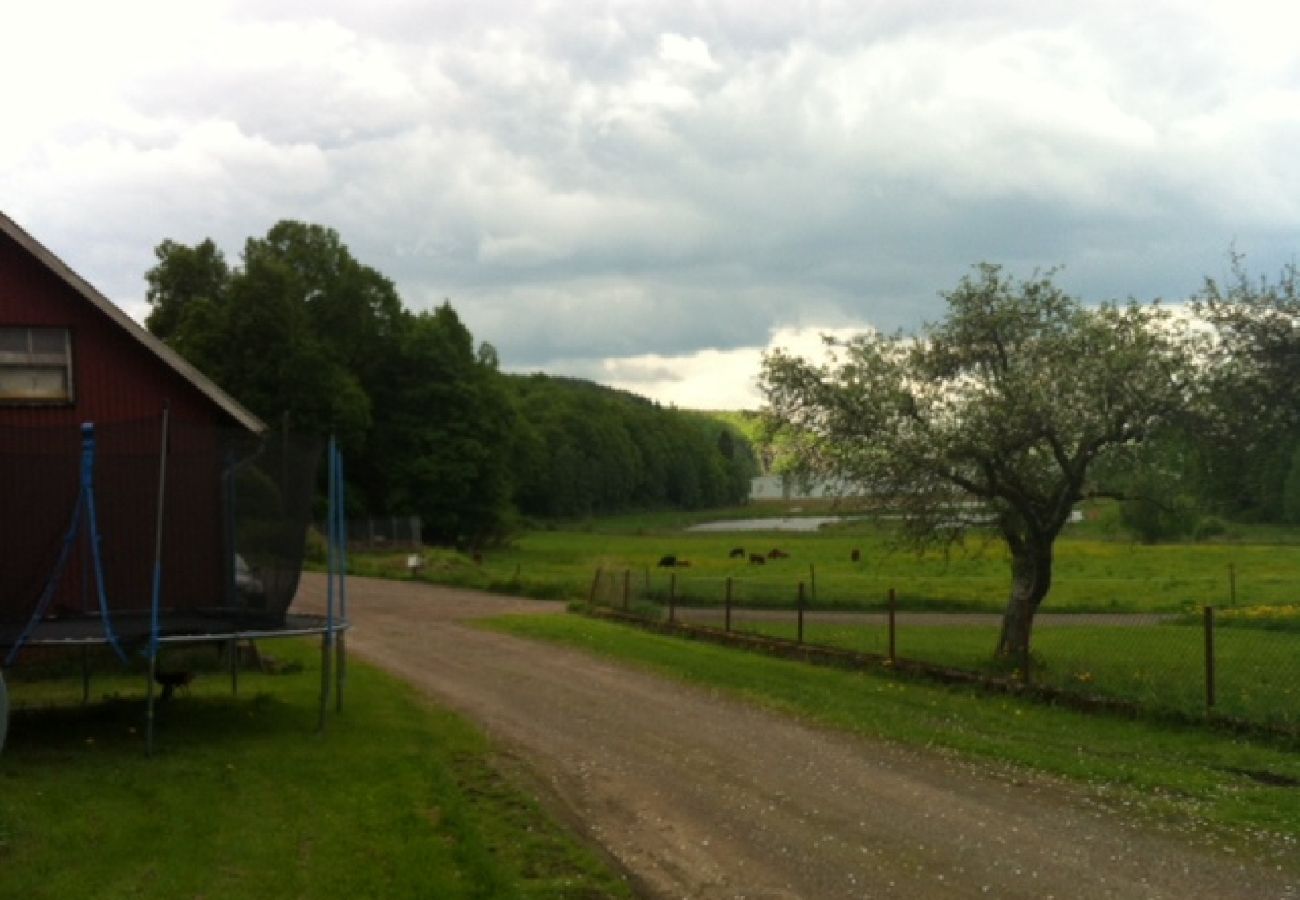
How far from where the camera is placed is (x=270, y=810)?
1020 cm

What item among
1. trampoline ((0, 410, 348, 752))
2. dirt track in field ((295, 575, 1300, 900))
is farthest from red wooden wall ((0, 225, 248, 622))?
dirt track in field ((295, 575, 1300, 900))

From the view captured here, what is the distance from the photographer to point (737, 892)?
8141 millimetres

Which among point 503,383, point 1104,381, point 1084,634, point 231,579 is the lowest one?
point 1084,634

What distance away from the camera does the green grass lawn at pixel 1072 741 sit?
33.7ft

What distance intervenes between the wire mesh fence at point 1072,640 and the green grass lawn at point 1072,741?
0.79 meters

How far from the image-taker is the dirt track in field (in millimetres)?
8391

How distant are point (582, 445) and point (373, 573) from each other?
306ft

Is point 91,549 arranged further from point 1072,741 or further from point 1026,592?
point 1026,592

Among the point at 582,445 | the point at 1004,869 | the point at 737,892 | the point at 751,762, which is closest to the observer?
the point at 737,892

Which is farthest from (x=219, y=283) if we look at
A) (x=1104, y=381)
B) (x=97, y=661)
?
(x=1104, y=381)

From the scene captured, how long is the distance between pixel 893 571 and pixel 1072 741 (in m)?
44.3

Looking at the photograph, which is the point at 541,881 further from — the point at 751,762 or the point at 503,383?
the point at 503,383

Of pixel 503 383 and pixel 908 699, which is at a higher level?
pixel 503 383

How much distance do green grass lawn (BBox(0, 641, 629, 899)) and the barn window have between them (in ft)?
19.8
